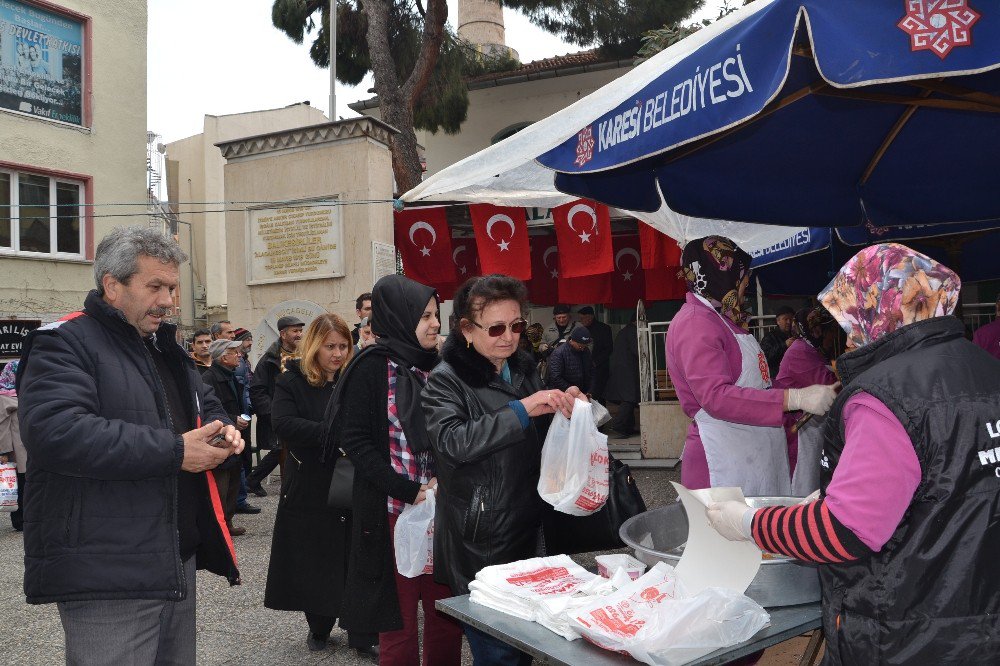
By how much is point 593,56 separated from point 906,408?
17.6m

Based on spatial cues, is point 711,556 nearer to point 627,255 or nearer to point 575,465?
point 575,465

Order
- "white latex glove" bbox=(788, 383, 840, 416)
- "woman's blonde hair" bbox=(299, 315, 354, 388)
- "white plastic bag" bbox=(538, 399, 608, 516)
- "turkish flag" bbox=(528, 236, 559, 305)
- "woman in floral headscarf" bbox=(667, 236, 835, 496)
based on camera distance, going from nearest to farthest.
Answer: "white plastic bag" bbox=(538, 399, 608, 516) → "white latex glove" bbox=(788, 383, 840, 416) → "woman in floral headscarf" bbox=(667, 236, 835, 496) → "woman's blonde hair" bbox=(299, 315, 354, 388) → "turkish flag" bbox=(528, 236, 559, 305)

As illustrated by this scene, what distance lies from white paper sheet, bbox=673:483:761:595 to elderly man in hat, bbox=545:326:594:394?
29.4 ft

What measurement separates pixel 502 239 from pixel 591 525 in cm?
1003

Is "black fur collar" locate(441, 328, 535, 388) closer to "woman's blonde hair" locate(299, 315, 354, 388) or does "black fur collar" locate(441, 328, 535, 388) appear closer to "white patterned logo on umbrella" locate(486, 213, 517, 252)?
"woman's blonde hair" locate(299, 315, 354, 388)

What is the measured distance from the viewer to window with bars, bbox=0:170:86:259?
51.7 feet

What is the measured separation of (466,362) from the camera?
270cm

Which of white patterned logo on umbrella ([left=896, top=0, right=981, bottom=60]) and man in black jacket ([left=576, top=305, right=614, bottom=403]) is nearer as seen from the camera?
white patterned logo on umbrella ([left=896, top=0, right=981, bottom=60])

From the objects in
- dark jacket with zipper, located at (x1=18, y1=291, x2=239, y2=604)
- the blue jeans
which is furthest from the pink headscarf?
dark jacket with zipper, located at (x1=18, y1=291, x2=239, y2=604)

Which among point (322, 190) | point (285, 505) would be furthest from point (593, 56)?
point (285, 505)

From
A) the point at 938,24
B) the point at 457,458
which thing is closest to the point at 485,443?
the point at 457,458

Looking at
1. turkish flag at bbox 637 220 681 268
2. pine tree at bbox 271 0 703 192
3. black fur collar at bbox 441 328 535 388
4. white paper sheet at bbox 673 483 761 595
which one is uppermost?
pine tree at bbox 271 0 703 192

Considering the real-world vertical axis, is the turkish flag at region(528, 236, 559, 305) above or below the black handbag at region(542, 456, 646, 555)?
above

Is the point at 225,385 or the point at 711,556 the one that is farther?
the point at 225,385
